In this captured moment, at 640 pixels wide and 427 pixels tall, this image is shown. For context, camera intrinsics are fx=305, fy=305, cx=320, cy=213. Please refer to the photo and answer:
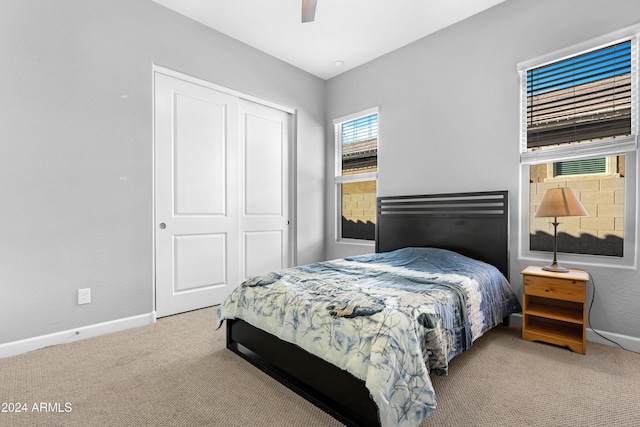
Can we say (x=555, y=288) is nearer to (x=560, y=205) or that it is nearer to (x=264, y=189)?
(x=560, y=205)

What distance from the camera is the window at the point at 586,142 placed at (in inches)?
92.0

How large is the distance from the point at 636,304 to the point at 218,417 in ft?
9.70

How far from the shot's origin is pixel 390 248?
3.66 metres

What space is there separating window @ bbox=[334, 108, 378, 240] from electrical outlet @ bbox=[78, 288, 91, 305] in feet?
9.72

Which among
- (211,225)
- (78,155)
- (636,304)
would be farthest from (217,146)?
(636,304)

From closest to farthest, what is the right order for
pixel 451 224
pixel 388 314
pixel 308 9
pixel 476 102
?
pixel 388 314
pixel 308 9
pixel 476 102
pixel 451 224

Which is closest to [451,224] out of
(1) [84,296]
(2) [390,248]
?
(2) [390,248]

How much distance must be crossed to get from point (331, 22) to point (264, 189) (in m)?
2.01

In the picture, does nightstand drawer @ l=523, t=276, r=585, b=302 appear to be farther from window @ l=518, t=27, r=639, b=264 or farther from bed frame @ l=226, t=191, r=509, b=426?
window @ l=518, t=27, r=639, b=264

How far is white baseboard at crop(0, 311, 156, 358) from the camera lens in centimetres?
221

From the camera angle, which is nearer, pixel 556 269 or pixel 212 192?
Answer: pixel 556 269

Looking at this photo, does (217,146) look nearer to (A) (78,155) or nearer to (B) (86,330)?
(A) (78,155)

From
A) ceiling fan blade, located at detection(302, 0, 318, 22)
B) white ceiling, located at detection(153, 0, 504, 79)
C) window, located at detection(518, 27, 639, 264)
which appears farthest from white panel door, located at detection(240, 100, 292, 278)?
window, located at detection(518, 27, 639, 264)

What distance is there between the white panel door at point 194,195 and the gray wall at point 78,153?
5.9 inches
